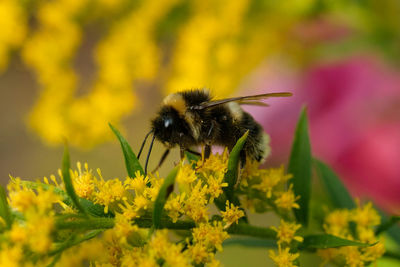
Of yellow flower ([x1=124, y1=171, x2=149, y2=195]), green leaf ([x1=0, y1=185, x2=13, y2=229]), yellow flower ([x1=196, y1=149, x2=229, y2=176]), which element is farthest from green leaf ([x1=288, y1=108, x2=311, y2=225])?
green leaf ([x1=0, y1=185, x2=13, y2=229])

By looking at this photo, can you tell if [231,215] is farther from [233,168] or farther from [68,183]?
[68,183]

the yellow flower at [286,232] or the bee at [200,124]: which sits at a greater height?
the bee at [200,124]

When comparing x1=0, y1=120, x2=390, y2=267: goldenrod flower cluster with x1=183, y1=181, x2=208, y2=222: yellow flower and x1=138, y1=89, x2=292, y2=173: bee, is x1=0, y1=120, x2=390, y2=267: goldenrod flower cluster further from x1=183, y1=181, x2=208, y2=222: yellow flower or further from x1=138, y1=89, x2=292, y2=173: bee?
x1=138, y1=89, x2=292, y2=173: bee

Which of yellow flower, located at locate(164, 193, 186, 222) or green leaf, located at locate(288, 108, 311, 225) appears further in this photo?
green leaf, located at locate(288, 108, 311, 225)

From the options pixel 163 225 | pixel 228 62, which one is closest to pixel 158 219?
pixel 163 225

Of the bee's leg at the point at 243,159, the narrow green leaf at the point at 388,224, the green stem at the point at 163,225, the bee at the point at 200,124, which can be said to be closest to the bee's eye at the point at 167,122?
the bee at the point at 200,124

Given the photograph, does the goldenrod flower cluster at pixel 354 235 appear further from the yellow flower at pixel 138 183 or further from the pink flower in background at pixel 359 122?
the pink flower in background at pixel 359 122
